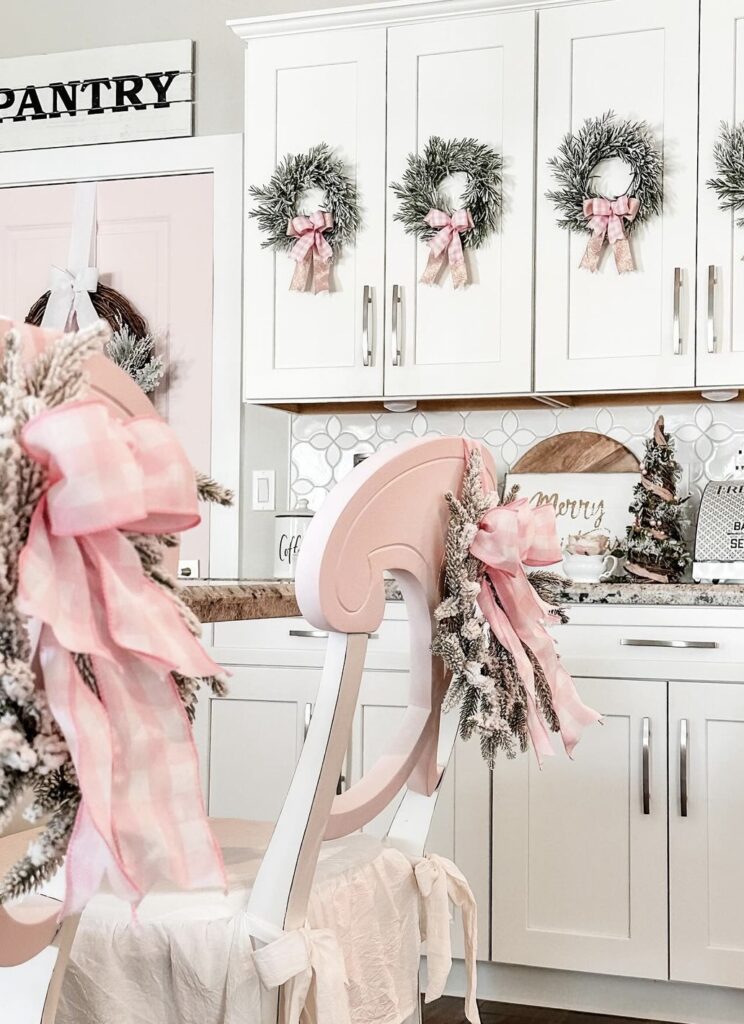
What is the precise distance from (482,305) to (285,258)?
0.54 metres

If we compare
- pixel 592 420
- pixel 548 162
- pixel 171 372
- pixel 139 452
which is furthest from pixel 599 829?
pixel 139 452

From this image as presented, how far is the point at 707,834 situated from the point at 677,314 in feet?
3.82

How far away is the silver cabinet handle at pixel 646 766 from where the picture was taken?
2.49 metres

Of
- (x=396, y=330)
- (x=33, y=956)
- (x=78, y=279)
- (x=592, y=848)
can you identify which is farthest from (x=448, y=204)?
(x=33, y=956)

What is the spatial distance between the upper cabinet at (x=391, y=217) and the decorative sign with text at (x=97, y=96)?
457mm

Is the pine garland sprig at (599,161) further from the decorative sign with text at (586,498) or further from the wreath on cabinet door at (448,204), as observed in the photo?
the decorative sign with text at (586,498)

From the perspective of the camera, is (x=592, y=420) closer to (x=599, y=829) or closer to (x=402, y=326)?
(x=402, y=326)

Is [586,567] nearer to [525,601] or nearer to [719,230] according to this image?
[719,230]

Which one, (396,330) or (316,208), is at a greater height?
(316,208)

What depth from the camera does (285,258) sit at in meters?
3.05

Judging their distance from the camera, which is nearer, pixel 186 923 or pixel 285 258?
pixel 186 923

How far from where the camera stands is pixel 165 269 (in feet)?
11.4

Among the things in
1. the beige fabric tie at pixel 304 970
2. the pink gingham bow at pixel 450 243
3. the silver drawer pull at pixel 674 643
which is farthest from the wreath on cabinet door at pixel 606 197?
the beige fabric tie at pixel 304 970

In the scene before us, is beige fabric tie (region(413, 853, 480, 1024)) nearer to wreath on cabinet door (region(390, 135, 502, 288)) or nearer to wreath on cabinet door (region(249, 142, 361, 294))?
wreath on cabinet door (region(390, 135, 502, 288))
